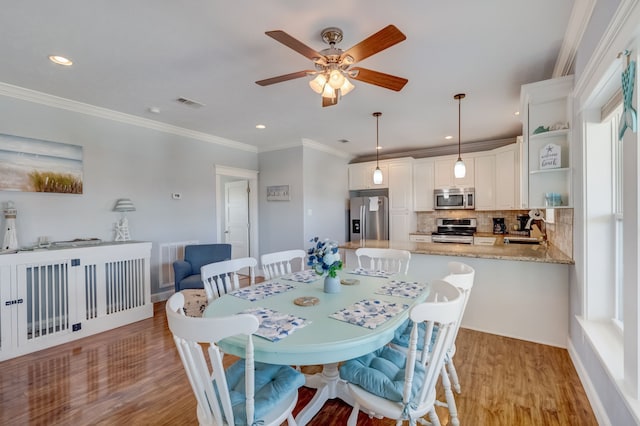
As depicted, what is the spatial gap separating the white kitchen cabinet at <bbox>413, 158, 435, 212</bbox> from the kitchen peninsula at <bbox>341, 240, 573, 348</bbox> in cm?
249

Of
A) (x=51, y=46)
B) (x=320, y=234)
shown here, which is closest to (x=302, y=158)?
(x=320, y=234)

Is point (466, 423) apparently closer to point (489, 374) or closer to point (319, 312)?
point (489, 374)

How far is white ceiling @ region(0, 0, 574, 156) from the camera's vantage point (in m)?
1.81

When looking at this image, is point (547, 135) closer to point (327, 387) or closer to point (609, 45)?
point (609, 45)

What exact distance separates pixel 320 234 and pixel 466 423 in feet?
12.9

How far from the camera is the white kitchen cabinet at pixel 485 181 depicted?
193 inches

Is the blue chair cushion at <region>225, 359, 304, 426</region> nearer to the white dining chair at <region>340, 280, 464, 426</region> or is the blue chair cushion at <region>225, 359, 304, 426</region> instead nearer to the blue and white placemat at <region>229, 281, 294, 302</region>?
the white dining chair at <region>340, 280, 464, 426</region>

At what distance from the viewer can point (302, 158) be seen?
4.96 metres

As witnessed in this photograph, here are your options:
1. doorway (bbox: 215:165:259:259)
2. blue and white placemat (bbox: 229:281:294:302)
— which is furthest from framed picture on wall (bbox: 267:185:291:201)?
blue and white placemat (bbox: 229:281:294:302)

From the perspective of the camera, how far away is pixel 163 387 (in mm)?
2094

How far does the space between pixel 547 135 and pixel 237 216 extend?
4.93 meters

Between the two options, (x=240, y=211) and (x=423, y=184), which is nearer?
(x=423, y=184)

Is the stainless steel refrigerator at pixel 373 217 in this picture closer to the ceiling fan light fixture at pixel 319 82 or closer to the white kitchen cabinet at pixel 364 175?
the white kitchen cabinet at pixel 364 175

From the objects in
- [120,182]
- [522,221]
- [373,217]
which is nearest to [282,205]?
[373,217]
